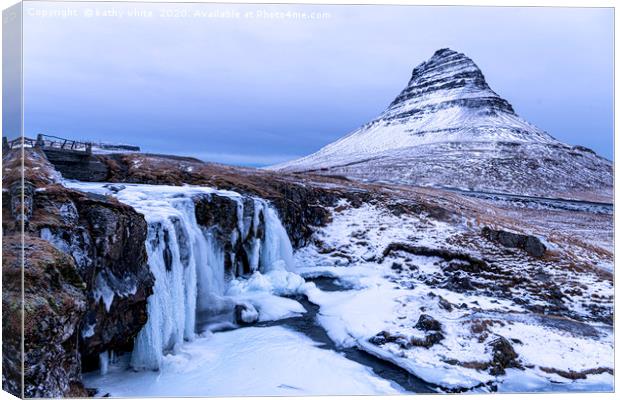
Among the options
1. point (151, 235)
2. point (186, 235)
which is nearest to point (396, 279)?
point (186, 235)

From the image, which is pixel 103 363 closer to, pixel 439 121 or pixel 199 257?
pixel 199 257

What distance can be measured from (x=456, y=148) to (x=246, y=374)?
80.2 meters

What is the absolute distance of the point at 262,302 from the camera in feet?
46.3

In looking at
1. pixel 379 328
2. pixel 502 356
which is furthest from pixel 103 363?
pixel 502 356

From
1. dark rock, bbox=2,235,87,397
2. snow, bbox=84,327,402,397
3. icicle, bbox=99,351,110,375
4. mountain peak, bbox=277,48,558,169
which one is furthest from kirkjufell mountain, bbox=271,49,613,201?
icicle, bbox=99,351,110,375

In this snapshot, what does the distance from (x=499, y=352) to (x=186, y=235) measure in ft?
28.4

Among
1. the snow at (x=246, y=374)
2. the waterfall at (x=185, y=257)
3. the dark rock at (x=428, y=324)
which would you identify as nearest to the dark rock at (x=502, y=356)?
the dark rock at (x=428, y=324)

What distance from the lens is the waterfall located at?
32.0 feet

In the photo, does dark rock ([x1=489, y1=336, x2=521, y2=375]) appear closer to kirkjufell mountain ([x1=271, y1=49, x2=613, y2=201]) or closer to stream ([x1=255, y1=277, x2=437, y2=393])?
stream ([x1=255, y1=277, x2=437, y2=393])

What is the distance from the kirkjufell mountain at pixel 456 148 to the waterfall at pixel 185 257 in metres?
10.2

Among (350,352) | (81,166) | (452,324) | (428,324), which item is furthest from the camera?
(81,166)

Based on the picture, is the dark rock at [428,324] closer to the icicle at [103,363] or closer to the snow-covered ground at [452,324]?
the snow-covered ground at [452,324]

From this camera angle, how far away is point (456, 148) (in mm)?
81812

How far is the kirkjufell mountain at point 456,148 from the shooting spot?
186ft
